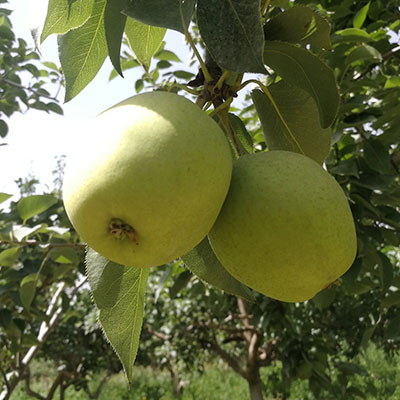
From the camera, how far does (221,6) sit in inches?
27.1

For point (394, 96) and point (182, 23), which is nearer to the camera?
point (182, 23)

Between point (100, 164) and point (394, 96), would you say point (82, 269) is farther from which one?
point (100, 164)

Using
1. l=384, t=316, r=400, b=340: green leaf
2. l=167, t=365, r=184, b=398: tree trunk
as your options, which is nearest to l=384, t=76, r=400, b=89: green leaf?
l=384, t=316, r=400, b=340: green leaf

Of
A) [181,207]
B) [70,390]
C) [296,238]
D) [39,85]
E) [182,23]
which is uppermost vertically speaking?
[182,23]

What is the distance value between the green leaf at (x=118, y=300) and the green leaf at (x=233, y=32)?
458mm

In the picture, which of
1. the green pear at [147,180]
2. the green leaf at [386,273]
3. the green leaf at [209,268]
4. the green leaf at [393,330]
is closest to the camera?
the green pear at [147,180]

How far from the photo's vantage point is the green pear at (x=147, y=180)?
572 mm

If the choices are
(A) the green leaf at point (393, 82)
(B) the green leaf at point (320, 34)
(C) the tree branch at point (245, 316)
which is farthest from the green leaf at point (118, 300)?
(C) the tree branch at point (245, 316)

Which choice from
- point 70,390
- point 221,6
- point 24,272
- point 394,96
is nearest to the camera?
point 221,6

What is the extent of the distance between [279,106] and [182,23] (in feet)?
1.23

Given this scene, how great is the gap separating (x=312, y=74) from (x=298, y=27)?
95 mm

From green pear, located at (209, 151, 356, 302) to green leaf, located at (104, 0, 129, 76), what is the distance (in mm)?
281

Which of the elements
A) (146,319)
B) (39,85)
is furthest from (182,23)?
(146,319)

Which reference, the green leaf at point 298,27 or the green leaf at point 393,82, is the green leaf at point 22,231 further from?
the green leaf at point 393,82
